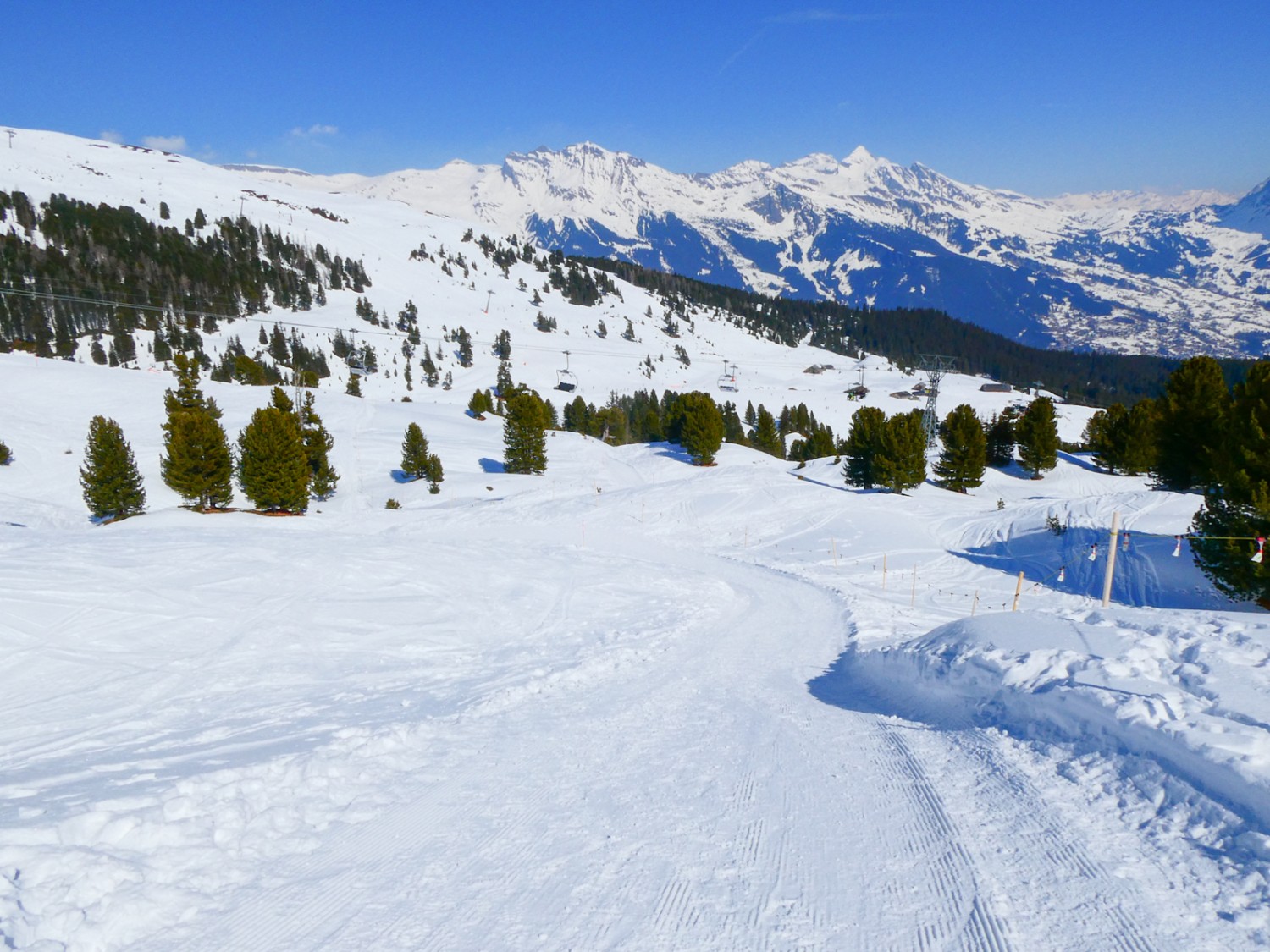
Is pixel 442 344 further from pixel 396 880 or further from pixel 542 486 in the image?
pixel 396 880

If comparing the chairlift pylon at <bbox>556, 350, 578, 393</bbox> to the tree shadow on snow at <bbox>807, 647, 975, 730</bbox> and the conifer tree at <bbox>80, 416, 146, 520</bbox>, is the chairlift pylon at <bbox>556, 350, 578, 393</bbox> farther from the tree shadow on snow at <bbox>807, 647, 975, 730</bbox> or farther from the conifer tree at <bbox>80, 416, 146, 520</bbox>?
the tree shadow on snow at <bbox>807, 647, 975, 730</bbox>

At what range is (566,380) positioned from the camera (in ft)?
465

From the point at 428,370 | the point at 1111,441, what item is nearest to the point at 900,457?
the point at 1111,441

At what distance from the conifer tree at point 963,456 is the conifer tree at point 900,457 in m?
4.96

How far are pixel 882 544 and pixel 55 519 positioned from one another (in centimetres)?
5109

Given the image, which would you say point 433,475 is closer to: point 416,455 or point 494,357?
point 416,455

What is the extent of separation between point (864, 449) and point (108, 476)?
53259 millimetres

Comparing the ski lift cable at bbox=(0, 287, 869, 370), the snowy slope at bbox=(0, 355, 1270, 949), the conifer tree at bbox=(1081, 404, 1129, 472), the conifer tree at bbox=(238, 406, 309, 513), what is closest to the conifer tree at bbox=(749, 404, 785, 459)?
the conifer tree at bbox=(1081, 404, 1129, 472)

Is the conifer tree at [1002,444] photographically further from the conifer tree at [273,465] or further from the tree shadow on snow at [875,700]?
the conifer tree at [273,465]

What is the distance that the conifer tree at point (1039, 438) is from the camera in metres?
55.9

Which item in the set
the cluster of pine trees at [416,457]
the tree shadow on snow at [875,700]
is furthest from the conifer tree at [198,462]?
the tree shadow on snow at [875,700]

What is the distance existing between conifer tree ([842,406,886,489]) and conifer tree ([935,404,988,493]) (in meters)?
5.87

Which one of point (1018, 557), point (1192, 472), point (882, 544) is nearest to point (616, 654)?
point (882, 544)

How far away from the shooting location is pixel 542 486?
1967 inches
